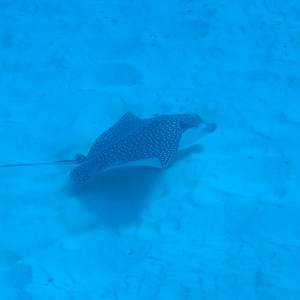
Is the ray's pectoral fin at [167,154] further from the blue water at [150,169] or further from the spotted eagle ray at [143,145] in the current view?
the blue water at [150,169]

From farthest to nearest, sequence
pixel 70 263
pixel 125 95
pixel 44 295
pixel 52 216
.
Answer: pixel 125 95
pixel 52 216
pixel 70 263
pixel 44 295

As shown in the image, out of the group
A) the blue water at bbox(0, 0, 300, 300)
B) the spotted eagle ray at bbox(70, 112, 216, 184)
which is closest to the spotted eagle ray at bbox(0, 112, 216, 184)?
the spotted eagle ray at bbox(70, 112, 216, 184)

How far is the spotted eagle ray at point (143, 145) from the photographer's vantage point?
187 inches

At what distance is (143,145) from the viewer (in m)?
4.89

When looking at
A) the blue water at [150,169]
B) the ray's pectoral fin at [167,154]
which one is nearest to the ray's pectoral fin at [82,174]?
the blue water at [150,169]

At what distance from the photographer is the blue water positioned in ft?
14.1

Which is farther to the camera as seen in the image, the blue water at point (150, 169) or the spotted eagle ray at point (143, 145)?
the spotted eagle ray at point (143, 145)

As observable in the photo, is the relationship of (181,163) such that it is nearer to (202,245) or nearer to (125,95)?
(202,245)

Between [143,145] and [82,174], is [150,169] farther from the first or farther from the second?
[82,174]

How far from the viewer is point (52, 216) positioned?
5.02 metres

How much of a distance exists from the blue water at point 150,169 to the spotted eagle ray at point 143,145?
500 mm

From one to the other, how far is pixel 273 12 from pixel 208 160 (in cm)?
517

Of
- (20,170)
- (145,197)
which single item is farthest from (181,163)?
(20,170)

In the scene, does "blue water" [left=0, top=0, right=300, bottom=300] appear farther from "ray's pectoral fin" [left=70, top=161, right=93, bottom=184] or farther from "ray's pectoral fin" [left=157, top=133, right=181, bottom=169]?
"ray's pectoral fin" [left=157, top=133, right=181, bottom=169]
